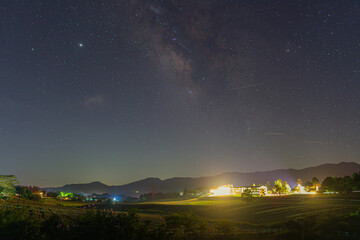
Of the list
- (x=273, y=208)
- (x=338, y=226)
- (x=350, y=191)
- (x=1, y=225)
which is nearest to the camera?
→ (x=1, y=225)

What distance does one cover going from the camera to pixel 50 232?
2405 centimetres

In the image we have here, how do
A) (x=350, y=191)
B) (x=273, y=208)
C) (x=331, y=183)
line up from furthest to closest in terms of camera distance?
(x=331, y=183) → (x=350, y=191) → (x=273, y=208)

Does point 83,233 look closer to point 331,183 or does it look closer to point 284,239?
point 284,239

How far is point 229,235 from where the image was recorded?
31.2m

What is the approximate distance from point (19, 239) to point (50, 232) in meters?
2.40

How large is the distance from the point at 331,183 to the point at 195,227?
3742 inches

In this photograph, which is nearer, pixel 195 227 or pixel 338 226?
pixel 195 227

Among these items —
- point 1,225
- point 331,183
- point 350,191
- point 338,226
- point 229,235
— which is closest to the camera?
point 1,225

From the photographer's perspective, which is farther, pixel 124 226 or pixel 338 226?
pixel 338 226

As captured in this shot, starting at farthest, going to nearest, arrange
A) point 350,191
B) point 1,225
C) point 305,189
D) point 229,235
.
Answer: point 305,189, point 350,191, point 229,235, point 1,225

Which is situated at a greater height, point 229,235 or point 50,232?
point 50,232

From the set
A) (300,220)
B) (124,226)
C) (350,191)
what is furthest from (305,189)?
(124,226)

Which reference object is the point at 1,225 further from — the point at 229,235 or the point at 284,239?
the point at 284,239

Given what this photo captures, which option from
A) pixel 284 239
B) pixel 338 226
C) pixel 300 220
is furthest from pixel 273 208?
pixel 284 239
